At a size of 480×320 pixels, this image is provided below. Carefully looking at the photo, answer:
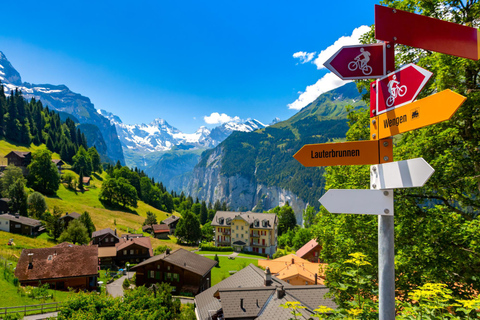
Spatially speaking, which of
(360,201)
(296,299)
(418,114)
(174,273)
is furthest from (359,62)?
(174,273)

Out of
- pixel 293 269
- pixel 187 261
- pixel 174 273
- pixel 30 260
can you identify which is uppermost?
pixel 293 269

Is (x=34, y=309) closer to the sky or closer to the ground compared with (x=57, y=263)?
closer to the ground

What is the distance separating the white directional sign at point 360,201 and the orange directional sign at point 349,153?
382 mm

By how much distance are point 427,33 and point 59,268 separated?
158 feet

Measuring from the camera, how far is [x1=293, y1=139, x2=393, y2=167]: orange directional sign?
3.32 meters

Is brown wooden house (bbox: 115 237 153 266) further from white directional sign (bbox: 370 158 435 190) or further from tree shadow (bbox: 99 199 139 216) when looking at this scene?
white directional sign (bbox: 370 158 435 190)

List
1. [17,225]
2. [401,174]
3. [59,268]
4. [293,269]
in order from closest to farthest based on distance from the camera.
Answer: [401,174] → [293,269] → [59,268] → [17,225]

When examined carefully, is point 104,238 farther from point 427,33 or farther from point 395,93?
point 427,33

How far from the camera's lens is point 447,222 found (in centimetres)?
916

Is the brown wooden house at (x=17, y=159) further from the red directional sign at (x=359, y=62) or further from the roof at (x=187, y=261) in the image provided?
the red directional sign at (x=359, y=62)

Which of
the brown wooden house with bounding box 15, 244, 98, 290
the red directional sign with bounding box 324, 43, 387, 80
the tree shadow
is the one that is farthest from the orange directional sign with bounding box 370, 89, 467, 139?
the tree shadow

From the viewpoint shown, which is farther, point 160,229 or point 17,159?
point 17,159

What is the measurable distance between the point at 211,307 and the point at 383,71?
25.4 meters

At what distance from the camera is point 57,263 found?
3916 centimetres
